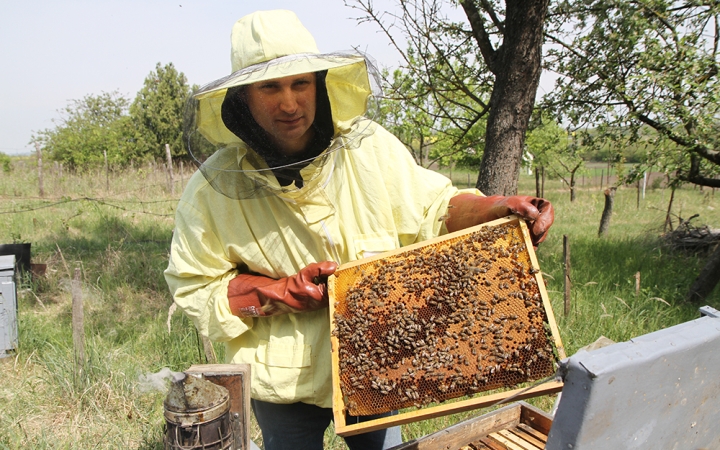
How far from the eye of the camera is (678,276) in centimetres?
700

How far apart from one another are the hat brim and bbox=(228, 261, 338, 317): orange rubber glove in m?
0.75

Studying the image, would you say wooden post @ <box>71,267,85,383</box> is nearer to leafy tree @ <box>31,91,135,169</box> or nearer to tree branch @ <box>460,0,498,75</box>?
tree branch @ <box>460,0,498,75</box>

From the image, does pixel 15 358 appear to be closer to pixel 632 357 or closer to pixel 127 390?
pixel 127 390

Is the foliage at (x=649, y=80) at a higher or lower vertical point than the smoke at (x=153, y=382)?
higher

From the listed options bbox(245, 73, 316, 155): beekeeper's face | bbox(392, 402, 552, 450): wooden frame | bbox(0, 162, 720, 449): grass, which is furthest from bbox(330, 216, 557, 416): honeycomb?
bbox(0, 162, 720, 449): grass

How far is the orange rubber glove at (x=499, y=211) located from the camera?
2090 mm

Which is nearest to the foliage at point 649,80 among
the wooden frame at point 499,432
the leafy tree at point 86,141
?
the wooden frame at point 499,432

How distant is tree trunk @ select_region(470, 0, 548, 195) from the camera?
15.5ft

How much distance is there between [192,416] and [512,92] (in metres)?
4.42

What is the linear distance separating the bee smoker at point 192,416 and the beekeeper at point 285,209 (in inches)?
23.4

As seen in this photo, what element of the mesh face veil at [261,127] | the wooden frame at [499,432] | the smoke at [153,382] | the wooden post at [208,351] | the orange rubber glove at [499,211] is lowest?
the smoke at [153,382]

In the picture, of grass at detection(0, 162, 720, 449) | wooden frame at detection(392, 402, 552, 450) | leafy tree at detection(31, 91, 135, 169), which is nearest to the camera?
wooden frame at detection(392, 402, 552, 450)

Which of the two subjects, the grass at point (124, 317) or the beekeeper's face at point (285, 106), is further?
the grass at point (124, 317)

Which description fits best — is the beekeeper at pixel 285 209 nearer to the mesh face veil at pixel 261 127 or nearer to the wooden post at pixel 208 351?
the mesh face veil at pixel 261 127
